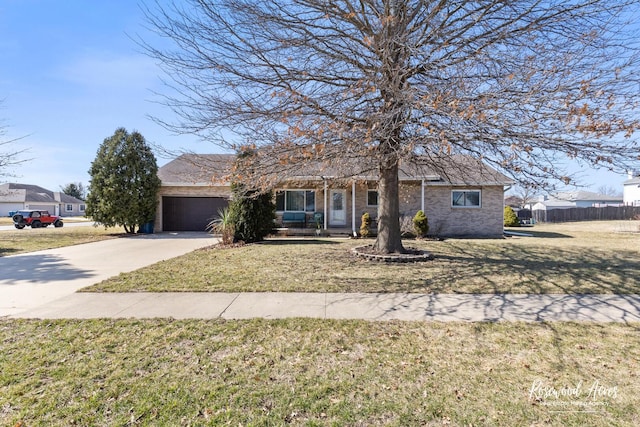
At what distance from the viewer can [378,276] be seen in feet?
23.5

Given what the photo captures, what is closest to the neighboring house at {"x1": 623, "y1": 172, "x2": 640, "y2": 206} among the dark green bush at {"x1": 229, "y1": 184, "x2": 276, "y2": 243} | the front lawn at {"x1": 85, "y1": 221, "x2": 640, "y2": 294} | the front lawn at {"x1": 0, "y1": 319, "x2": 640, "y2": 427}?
the front lawn at {"x1": 85, "y1": 221, "x2": 640, "y2": 294}

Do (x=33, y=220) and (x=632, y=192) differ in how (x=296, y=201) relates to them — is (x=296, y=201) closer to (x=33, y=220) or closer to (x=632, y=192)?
(x=33, y=220)

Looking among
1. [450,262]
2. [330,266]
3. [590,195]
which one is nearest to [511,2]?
[450,262]

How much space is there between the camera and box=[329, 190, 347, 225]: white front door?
17875mm

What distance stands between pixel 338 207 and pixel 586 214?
31139 millimetres

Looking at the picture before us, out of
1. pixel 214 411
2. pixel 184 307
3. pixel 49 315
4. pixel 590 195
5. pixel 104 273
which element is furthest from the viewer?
pixel 590 195

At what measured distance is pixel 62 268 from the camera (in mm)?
8336

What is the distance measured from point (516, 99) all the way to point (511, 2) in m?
3.34

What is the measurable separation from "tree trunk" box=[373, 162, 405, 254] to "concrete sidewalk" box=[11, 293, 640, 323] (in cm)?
377

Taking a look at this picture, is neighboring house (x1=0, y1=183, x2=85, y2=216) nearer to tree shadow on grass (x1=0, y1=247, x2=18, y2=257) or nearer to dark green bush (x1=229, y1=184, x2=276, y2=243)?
tree shadow on grass (x1=0, y1=247, x2=18, y2=257)

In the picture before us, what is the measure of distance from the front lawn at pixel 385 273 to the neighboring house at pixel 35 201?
4352 centimetres

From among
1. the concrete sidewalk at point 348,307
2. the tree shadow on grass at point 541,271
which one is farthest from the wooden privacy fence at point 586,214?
the concrete sidewalk at point 348,307

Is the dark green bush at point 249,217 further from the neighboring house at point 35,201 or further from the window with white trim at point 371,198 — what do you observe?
the neighboring house at point 35,201

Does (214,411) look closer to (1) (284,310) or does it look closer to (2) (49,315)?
(1) (284,310)
